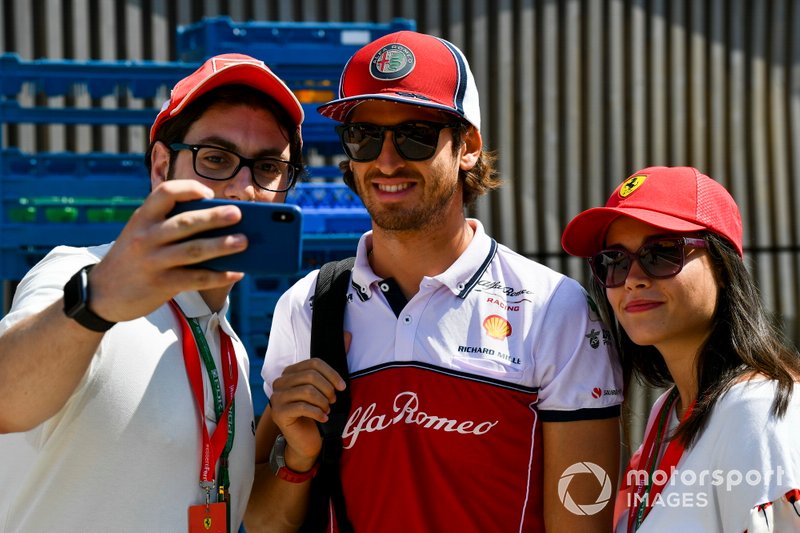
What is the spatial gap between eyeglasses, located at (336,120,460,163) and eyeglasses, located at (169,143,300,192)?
0.28 meters

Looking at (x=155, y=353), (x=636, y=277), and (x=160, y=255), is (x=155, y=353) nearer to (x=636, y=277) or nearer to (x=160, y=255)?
(x=160, y=255)

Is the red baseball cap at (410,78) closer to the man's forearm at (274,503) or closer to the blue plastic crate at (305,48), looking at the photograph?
the blue plastic crate at (305,48)

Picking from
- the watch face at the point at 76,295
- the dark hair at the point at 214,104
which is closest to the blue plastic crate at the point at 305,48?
the dark hair at the point at 214,104

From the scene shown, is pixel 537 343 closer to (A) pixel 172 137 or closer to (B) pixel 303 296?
(B) pixel 303 296

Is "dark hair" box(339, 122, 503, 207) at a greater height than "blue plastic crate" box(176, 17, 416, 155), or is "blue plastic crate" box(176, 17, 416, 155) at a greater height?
"blue plastic crate" box(176, 17, 416, 155)

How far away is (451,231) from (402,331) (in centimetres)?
37

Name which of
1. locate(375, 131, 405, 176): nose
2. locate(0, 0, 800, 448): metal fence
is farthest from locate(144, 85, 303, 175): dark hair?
locate(0, 0, 800, 448): metal fence

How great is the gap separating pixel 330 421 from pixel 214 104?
0.91 meters

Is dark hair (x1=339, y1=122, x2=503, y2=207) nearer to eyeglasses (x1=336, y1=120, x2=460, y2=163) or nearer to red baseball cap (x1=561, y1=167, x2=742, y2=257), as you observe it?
eyeglasses (x1=336, y1=120, x2=460, y2=163)

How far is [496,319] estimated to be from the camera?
106 inches

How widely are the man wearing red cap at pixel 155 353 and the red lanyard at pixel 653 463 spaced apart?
40.2 inches

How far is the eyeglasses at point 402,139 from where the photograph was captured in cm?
270

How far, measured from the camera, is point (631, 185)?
2.64 m

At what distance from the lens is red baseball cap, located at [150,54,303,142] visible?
7.99ft
